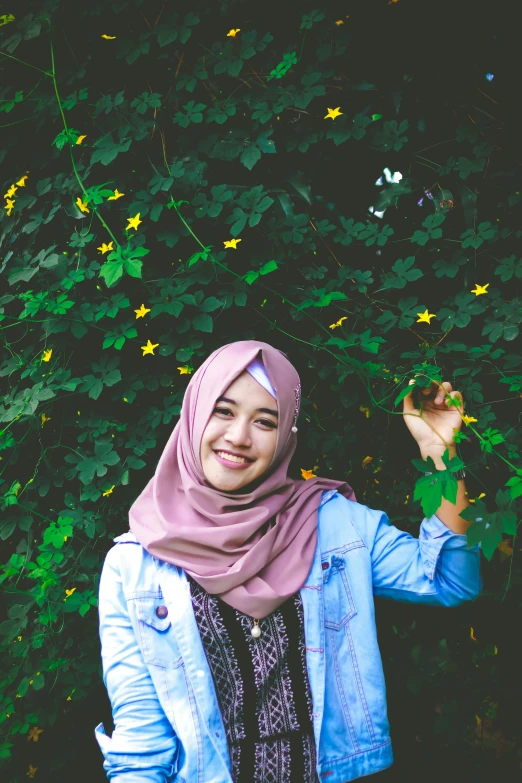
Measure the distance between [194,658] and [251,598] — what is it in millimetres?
199

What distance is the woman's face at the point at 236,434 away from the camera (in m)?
1.75

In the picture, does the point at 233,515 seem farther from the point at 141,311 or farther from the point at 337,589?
the point at 141,311

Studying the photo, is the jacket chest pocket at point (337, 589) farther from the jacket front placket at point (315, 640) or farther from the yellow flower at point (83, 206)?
the yellow flower at point (83, 206)

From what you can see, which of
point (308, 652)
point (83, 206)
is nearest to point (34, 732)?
point (308, 652)

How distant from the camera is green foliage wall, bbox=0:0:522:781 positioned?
82.7 inches

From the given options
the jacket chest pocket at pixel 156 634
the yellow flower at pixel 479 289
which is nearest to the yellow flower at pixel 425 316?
the yellow flower at pixel 479 289

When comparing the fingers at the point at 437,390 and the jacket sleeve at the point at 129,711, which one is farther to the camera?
the fingers at the point at 437,390

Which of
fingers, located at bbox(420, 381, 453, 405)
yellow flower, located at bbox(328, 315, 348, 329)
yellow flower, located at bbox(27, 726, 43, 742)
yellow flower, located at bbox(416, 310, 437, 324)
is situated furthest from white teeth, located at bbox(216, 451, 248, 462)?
yellow flower, located at bbox(27, 726, 43, 742)

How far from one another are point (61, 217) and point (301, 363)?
3.28 ft

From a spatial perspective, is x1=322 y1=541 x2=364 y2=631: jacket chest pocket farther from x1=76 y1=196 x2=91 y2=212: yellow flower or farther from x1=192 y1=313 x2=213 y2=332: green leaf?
x1=76 y1=196 x2=91 y2=212: yellow flower

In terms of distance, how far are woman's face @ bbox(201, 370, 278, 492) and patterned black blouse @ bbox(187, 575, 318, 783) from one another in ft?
1.04

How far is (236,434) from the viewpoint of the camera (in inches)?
68.1

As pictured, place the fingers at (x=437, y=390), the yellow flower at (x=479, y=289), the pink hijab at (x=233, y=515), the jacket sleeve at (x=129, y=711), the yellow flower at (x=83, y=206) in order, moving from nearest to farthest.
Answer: the jacket sleeve at (x=129, y=711)
the pink hijab at (x=233, y=515)
the fingers at (x=437, y=390)
the yellow flower at (x=479, y=289)
the yellow flower at (x=83, y=206)

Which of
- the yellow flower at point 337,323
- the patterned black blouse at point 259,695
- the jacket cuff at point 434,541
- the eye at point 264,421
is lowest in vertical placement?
the patterned black blouse at point 259,695
